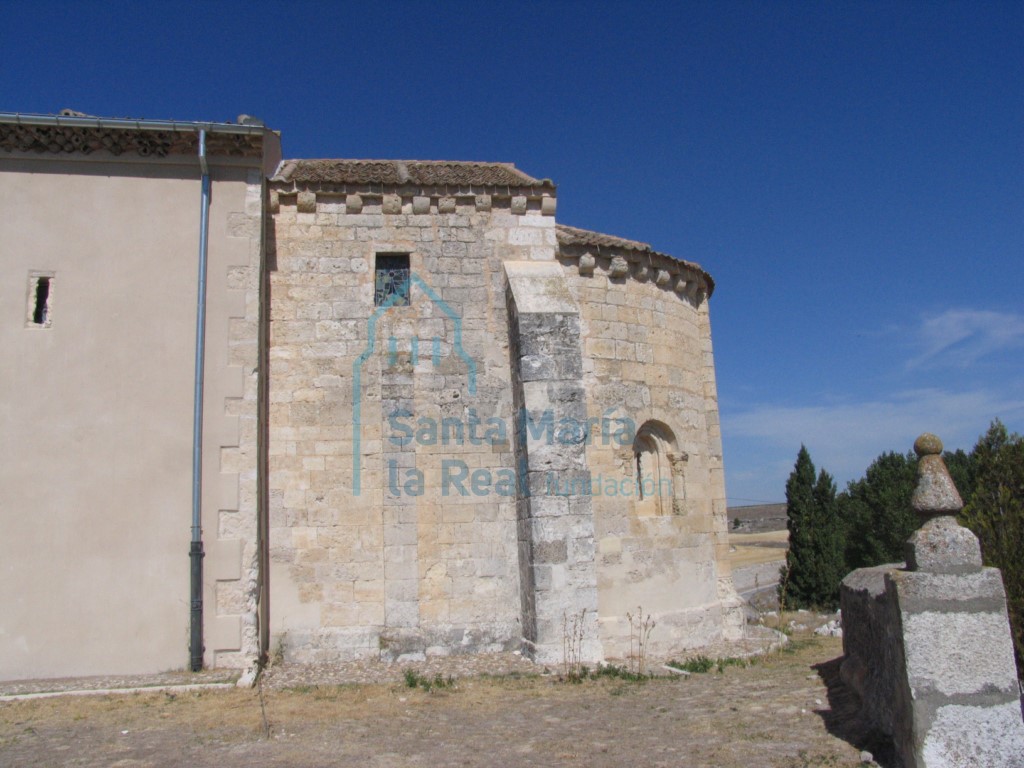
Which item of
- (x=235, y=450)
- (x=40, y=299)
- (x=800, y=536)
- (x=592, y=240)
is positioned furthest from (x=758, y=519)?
(x=40, y=299)

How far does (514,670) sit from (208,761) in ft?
11.2

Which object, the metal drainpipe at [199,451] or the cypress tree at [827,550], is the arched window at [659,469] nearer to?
the metal drainpipe at [199,451]

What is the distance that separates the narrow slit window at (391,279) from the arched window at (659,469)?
3.38 meters

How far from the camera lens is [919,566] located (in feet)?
13.7

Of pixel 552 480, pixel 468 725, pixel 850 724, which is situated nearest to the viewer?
pixel 850 724

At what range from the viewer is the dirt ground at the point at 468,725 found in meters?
4.89

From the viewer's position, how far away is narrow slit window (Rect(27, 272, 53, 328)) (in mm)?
7688

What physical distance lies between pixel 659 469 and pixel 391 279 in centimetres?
412

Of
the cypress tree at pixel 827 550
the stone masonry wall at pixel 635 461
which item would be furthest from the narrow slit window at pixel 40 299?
the cypress tree at pixel 827 550

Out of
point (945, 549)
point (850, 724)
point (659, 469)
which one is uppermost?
point (659, 469)

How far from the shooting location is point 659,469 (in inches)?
392

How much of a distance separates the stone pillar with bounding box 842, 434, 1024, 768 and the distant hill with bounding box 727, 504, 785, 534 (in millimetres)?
45347

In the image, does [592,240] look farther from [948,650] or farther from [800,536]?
[800,536]

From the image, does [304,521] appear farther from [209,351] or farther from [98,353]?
[98,353]
